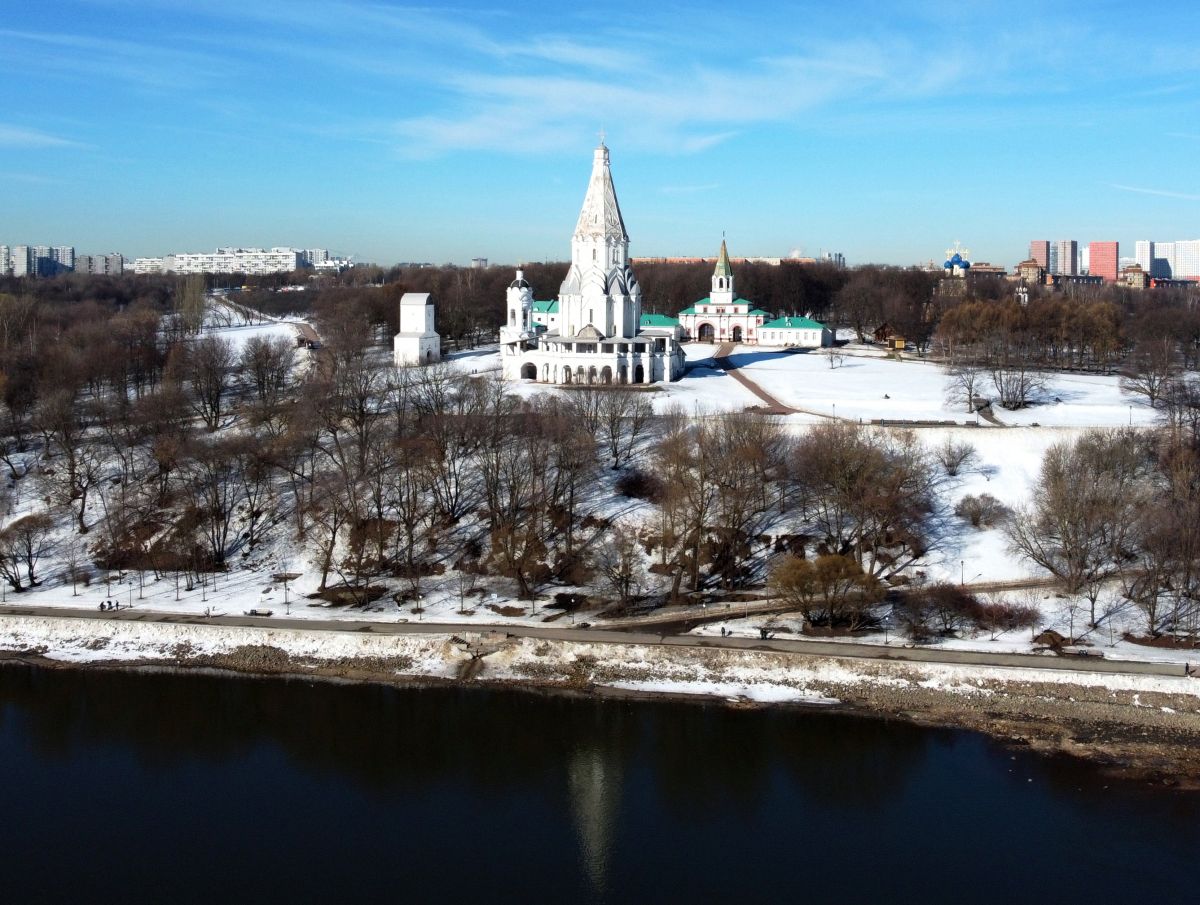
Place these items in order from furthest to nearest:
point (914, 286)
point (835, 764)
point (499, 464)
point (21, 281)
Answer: point (21, 281) → point (914, 286) → point (499, 464) → point (835, 764)

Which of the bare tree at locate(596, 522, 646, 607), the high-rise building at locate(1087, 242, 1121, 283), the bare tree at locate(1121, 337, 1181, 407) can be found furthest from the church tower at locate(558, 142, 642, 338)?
the high-rise building at locate(1087, 242, 1121, 283)

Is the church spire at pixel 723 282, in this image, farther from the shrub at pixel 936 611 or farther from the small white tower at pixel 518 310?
the shrub at pixel 936 611

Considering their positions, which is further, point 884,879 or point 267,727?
point 267,727

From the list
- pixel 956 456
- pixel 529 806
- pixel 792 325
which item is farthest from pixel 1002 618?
pixel 792 325

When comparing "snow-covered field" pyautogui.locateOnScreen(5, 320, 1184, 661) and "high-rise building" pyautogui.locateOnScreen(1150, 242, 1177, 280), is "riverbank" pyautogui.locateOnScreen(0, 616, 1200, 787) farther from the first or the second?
"high-rise building" pyautogui.locateOnScreen(1150, 242, 1177, 280)

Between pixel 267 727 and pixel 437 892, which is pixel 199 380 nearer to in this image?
pixel 267 727

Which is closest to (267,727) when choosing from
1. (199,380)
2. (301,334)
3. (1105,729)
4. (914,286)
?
(1105,729)
